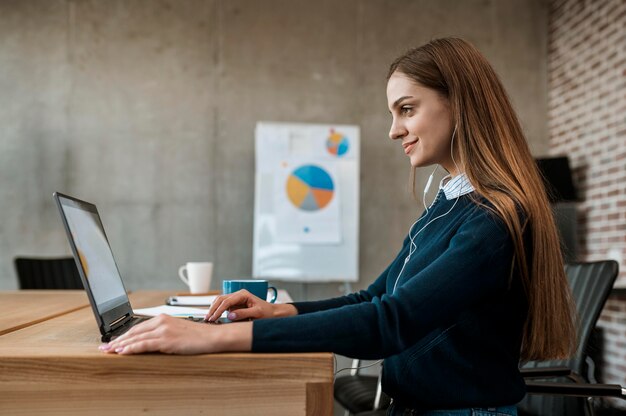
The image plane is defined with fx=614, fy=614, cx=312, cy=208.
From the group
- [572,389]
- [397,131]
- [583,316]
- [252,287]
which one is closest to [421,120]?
[397,131]

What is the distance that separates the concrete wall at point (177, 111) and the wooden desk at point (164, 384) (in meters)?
3.35

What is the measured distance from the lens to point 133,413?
2.74ft

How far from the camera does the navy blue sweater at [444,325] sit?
91 cm

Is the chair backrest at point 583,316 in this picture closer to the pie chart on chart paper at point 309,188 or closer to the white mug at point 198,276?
the white mug at point 198,276

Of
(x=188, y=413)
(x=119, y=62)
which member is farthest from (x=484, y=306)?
(x=119, y=62)

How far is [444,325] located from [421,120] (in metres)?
0.41

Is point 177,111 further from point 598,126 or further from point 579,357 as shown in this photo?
point 579,357

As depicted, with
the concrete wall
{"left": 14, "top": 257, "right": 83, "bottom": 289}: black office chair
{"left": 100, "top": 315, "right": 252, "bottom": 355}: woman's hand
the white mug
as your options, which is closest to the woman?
{"left": 100, "top": 315, "right": 252, "bottom": 355}: woman's hand

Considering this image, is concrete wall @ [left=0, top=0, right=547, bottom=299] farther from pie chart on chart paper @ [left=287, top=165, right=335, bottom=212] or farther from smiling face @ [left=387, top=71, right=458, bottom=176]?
smiling face @ [left=387, top=71, right=458, bottom=176]

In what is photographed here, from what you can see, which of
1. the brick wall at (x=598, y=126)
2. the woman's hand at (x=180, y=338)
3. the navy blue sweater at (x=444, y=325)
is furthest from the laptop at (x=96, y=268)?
the brick wall at (x=598, y=126)

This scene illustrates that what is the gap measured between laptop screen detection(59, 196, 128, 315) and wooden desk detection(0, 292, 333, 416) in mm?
181

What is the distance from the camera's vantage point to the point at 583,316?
5.83ft

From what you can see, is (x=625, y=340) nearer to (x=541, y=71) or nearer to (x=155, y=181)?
(x=541, y=71)

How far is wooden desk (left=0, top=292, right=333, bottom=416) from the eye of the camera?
32.4 inches
